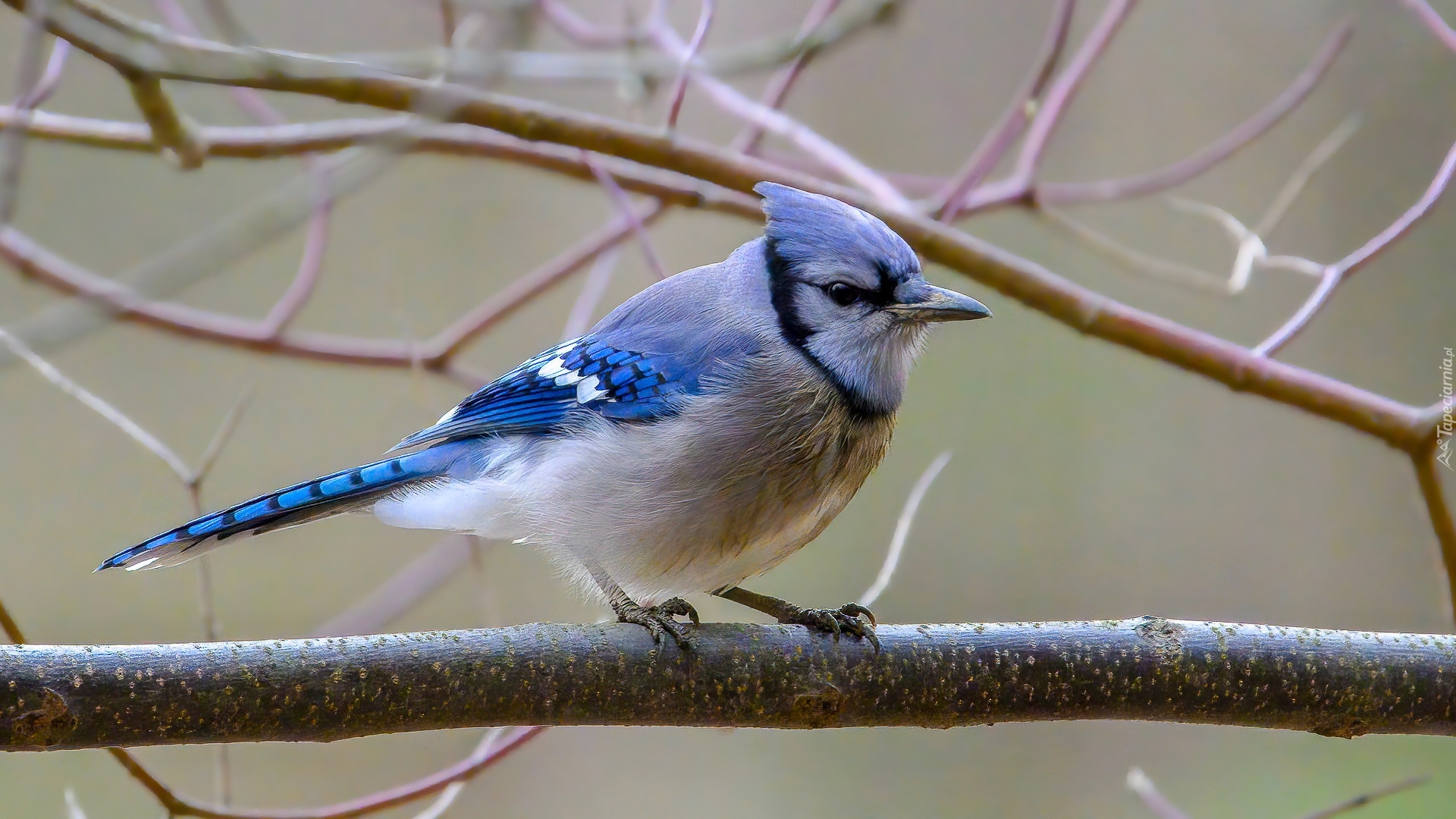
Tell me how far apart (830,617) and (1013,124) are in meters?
1.24

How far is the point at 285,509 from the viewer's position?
1.91m

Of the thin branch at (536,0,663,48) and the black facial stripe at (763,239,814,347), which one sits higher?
the thin branch at (536,0,663,48)

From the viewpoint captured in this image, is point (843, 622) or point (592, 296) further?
point (592, 296)

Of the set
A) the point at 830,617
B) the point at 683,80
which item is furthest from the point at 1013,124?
the point at 830,617

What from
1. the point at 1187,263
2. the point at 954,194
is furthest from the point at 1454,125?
the point at 954,194

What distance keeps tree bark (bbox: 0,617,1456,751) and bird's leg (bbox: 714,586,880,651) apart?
2cm

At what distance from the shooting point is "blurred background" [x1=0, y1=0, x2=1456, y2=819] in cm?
374

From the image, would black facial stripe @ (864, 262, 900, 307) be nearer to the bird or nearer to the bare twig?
the bird

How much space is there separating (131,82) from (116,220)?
7.67 feet

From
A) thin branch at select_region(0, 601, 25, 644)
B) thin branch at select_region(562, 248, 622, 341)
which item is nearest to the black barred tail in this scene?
thin branch at select_region(0, 601, 25, 644)

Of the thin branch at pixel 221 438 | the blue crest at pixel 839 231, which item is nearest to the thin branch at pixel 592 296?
the blue crest at pixel 839 231

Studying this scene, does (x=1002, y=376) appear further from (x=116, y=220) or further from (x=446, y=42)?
(x=116, y=220)

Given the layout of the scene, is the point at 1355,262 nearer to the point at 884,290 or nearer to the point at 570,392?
the point at 884,290

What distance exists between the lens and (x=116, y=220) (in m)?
3.79
